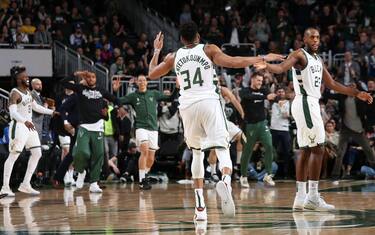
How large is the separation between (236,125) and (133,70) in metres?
4.47

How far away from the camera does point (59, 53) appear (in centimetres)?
2100

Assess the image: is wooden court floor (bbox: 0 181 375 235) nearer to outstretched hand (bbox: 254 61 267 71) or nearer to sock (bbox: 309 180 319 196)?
sock (bbox: 309 180 319 196)

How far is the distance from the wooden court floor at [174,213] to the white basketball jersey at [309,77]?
1389mm

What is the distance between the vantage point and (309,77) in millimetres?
9758

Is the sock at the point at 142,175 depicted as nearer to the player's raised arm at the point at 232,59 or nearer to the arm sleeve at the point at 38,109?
the arm sleeve at the point at 38,109

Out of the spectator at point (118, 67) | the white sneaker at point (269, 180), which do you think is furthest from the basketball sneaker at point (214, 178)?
the spectator at point (118, 67)

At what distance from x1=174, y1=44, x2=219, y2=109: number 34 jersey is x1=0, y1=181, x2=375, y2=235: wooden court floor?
126cm

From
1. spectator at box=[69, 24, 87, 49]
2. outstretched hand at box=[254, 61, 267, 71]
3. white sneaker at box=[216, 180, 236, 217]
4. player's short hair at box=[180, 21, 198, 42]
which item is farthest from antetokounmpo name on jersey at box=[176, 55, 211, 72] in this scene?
spectator at box=[69, 24, 87, 49]

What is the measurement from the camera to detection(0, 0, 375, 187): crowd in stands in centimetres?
1705

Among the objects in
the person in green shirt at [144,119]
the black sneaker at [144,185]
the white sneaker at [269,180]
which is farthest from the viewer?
the white sneaker at [269,180]

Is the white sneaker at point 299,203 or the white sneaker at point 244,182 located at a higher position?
the white sneaker at point 299,203

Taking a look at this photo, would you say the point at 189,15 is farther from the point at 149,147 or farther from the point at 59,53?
the point at 149,147

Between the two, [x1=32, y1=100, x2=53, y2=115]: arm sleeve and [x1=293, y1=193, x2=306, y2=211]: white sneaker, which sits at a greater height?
[x1=32, y1=100, x2=53, y2=115]: arm sleeve

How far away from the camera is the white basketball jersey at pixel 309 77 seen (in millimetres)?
9750
